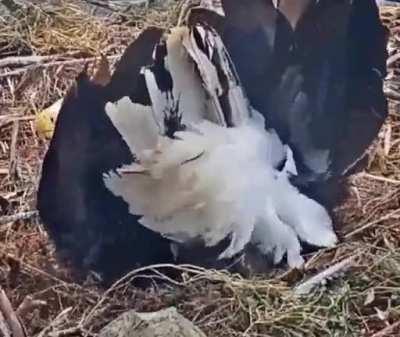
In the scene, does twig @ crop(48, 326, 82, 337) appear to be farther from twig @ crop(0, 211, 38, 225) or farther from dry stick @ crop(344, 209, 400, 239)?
dry stick @ crop(344, 209, 400, 239)

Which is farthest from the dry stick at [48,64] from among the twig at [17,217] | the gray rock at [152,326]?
the gray rock at [152,326]

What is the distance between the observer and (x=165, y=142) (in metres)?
0.87

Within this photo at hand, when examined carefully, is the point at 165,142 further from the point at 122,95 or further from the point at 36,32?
the point at 36,32

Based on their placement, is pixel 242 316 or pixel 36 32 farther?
pixel 36 32

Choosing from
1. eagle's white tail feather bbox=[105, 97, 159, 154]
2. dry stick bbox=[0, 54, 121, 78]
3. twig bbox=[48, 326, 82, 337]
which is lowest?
twig bbox=[48, 326, 82, 337]

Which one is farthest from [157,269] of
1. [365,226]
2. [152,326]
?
[365,226]

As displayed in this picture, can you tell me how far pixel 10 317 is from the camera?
0.84 meters

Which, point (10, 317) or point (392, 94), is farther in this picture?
point (392, 94)

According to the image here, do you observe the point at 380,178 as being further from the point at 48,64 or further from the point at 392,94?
the point at 48,64

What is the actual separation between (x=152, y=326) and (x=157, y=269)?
80mm

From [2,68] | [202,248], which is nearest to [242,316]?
[202,248]

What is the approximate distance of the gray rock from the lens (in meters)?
0.81

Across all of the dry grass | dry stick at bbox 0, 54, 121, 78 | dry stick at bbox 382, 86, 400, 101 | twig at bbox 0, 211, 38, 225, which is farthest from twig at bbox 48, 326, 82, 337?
dry stick at bbox 382, 86, 400, 101

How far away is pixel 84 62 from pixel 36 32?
0.24ft
